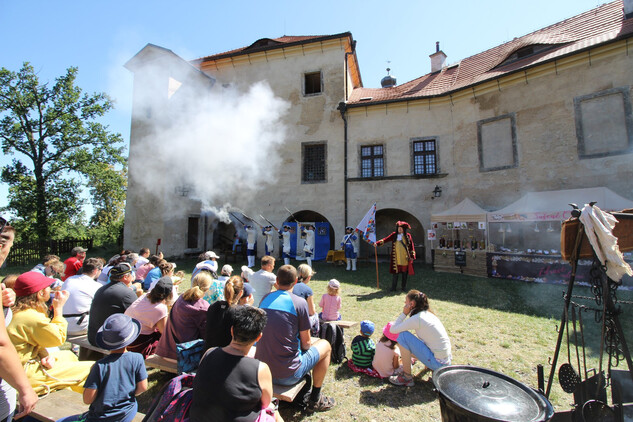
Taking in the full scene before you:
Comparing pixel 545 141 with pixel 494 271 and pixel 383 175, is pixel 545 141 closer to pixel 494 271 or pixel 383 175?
pixel 494 271

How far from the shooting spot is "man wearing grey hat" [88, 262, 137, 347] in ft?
12.2

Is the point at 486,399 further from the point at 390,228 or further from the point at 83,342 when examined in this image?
the point at 390,228

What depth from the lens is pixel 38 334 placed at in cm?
266

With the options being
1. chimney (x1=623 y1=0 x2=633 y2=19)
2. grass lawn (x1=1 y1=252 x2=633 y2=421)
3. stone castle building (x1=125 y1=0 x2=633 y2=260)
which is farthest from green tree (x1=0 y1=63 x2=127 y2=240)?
chimney (x1=623 y1=0 x2=633 y2=19)

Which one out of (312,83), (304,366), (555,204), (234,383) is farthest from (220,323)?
(312,83)

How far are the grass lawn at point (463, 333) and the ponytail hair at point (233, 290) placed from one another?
1.30 metres

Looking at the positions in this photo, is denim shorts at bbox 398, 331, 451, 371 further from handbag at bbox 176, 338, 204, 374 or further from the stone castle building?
the stone castle building

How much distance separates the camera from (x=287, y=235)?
14.0 metres

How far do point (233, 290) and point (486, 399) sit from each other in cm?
262

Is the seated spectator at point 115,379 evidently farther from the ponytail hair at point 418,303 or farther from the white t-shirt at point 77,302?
the ponytail hair at point 418,303

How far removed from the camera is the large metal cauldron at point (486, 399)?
7.51 feet

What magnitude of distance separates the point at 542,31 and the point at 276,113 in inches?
506

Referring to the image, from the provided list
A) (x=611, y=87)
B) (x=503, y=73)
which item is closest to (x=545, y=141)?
(x=611, y=87)

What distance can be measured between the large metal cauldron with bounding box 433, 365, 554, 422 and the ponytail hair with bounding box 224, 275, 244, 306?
2.22m
